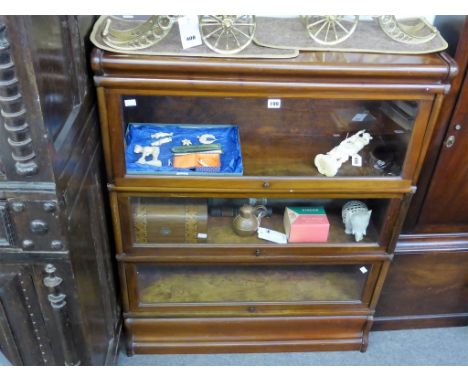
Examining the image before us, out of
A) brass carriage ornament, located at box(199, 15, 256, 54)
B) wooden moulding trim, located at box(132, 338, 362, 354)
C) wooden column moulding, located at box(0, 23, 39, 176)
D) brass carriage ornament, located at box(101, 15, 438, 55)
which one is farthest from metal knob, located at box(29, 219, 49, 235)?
wooden moulding trim, located at box(132, 338, 362, 354)

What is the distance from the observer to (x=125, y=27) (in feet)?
3.66

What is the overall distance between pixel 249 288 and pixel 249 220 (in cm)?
29

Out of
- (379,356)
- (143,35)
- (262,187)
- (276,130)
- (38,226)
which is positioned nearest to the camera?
(38,226)

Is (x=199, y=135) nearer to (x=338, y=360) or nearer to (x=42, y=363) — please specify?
(x=42, y=363)

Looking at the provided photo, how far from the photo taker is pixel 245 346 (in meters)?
1.64

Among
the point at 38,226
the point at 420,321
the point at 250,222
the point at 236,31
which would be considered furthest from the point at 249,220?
the point at 420,321

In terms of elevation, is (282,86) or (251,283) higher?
(282,86)

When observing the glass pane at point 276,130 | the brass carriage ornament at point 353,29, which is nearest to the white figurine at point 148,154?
the glass pane at point 276,130

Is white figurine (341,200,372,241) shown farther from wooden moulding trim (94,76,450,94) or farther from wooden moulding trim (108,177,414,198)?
wooden moulding trim (94,76,450,94)

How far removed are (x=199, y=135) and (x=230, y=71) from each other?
320mm

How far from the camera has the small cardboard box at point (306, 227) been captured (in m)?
1.44

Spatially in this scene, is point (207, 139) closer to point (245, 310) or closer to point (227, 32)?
point (227, 32)

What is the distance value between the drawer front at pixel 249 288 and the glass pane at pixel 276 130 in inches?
15.8

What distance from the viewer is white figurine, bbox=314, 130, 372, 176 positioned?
4.30 ft
